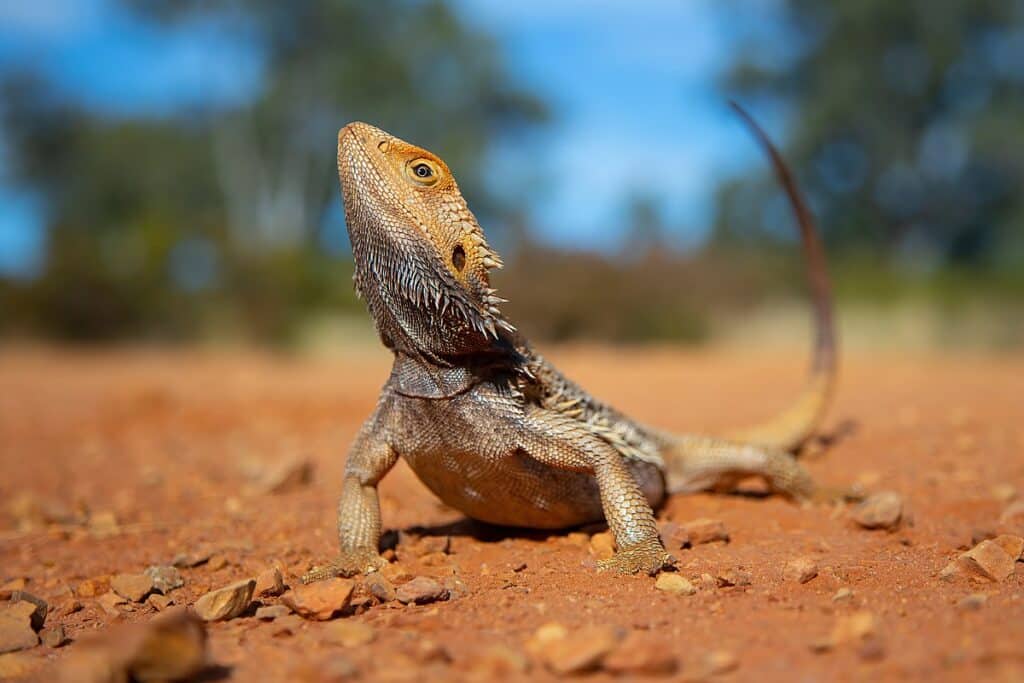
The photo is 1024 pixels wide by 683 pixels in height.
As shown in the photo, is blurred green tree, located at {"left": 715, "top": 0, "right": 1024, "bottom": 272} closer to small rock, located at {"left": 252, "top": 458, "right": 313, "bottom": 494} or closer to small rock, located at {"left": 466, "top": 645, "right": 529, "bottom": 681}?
small rock, located at {"left": 252, "top": 458, "right": 313, "bottom": 494}

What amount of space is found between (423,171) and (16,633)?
7.81 feet

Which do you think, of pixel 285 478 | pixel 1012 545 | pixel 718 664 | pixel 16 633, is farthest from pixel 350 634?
pixel 285 478

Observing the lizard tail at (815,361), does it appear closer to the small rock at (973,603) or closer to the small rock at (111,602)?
the small rock at (973,603)

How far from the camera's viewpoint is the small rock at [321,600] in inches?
127

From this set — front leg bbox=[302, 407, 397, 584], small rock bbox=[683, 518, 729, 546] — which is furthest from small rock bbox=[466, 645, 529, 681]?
small rock bbox=[683, 518, 729, 546]

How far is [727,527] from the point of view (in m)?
4.56

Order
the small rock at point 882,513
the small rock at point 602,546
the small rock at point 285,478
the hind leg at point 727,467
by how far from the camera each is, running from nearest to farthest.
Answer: the small rock at point 602,546
the small rock at point 882,513
the hind leg at point 727,467
the small rock at point 285,478

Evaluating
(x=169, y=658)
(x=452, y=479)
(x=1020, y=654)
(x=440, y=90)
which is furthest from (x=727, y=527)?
(x=440, y=90)

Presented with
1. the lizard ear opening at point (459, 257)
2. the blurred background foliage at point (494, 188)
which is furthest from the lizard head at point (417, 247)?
the blurred background foliage at point (494, 188)

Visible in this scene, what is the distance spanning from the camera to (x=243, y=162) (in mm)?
37938

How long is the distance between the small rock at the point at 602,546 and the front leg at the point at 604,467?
0.21 meters

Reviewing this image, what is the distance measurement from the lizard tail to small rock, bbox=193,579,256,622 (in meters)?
3.94

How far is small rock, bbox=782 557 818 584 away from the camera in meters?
3.47

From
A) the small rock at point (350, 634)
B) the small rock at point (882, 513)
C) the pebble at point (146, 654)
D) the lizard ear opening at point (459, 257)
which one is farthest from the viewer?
the small rock at point (882, 513)
